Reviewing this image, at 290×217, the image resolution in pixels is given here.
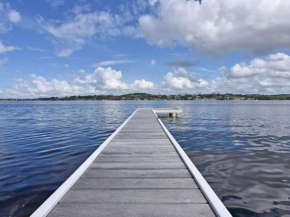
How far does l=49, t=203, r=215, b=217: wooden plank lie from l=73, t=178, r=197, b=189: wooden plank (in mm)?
593

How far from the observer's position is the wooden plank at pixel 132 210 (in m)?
2.78

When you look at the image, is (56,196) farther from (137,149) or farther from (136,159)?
(137,149)

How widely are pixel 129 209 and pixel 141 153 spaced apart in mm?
3081

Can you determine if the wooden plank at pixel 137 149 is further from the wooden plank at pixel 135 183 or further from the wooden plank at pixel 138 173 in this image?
the wooden plank at pixel 135 183

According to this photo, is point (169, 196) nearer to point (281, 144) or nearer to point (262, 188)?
point (262, 188)

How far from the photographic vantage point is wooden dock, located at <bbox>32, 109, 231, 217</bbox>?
112 inches

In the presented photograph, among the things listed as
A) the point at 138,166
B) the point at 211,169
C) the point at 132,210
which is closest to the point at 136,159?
the point at 138,166

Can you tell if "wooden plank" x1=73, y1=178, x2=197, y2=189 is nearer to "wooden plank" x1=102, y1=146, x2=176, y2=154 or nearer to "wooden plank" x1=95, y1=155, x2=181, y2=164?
"wooden plank" x1=95, y1=155, x2=181, y2=164

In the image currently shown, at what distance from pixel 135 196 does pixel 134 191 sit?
7.5 inches

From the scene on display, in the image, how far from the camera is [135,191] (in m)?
3.47

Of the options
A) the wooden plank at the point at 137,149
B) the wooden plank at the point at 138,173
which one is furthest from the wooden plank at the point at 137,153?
the wooden plank at the point at 138,173

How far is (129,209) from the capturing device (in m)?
2.90

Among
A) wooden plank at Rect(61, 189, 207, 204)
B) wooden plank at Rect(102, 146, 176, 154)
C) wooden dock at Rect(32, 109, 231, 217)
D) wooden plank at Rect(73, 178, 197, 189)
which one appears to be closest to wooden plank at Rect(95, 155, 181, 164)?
wooden dock at Rect(32, 109, 231, 217)

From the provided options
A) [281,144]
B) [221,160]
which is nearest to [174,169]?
[221,160]
